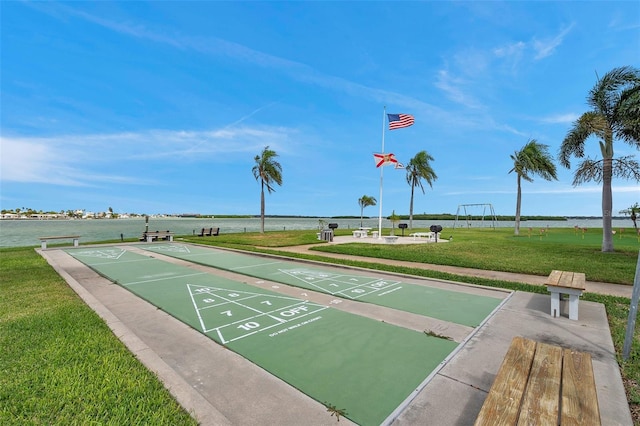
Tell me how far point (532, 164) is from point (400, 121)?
18.1 meters

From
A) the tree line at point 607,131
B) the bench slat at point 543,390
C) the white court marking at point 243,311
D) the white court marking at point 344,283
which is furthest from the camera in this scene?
the tree line at point 607,131

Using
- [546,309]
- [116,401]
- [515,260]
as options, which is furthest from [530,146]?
[116,401]

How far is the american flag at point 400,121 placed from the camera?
2025 centimetres

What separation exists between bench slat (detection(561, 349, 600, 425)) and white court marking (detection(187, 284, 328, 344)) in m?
3.73

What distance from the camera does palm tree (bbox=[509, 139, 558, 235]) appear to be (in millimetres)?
29562

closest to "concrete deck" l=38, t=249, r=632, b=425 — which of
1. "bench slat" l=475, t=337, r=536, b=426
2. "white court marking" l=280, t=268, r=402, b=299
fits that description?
"bench slat" l=475, t=337, r=536, b=426

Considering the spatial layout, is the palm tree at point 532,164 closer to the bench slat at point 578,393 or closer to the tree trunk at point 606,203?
the tree trunk at point 606,203

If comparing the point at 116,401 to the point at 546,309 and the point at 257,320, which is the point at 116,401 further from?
the point at 546,309

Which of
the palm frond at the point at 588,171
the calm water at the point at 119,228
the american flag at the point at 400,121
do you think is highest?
the american flag at the point at 400,121

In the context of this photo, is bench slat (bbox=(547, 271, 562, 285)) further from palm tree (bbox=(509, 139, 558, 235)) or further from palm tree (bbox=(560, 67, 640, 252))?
palm tree (bbox=(509, 139, 558, 235))

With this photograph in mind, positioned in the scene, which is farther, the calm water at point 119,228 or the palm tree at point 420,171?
the palm tree at point 420,171

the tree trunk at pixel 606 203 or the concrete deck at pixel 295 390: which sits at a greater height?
the tree trunk at pixel 606 203

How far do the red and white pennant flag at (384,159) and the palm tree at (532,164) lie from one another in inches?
668

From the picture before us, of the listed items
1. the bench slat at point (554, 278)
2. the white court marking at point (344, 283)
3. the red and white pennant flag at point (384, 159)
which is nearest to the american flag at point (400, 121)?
the red and white pennant flag at point (384, 159)
